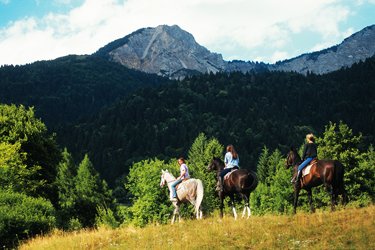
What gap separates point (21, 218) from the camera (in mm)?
25000

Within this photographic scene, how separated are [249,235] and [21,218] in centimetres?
1303

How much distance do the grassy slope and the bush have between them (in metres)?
1.69

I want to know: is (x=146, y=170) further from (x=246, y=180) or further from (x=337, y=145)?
(x=246, y=180)

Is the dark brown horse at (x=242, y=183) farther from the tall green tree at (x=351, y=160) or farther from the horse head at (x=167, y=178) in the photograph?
the tall green tree at (x=351, y=160)

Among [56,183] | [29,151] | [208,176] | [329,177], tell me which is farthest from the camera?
[208,176]

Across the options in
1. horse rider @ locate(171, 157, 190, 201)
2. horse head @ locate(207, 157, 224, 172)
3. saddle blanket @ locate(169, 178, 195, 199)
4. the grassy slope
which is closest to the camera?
the grassy slope

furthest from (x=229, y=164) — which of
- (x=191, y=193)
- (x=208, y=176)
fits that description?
(x=208, y=176)

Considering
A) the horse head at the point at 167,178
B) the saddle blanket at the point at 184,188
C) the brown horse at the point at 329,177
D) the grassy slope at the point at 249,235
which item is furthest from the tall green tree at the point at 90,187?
the brown horse at the point at 329,177

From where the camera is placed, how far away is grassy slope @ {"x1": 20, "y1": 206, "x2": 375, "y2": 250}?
663 inches

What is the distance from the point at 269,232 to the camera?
18.6 metres

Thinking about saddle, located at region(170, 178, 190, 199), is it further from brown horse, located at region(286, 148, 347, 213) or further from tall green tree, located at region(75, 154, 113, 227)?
tall green tree, located at region(75, 154, 113, 227)

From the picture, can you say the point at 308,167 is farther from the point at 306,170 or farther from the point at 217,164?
the point at 217,164

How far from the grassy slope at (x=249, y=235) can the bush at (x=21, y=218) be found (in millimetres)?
1694

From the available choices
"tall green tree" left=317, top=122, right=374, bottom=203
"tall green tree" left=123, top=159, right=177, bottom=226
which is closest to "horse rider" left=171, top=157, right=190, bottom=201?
"tall green tree" left=123, top=159, right=177, bottom=226
